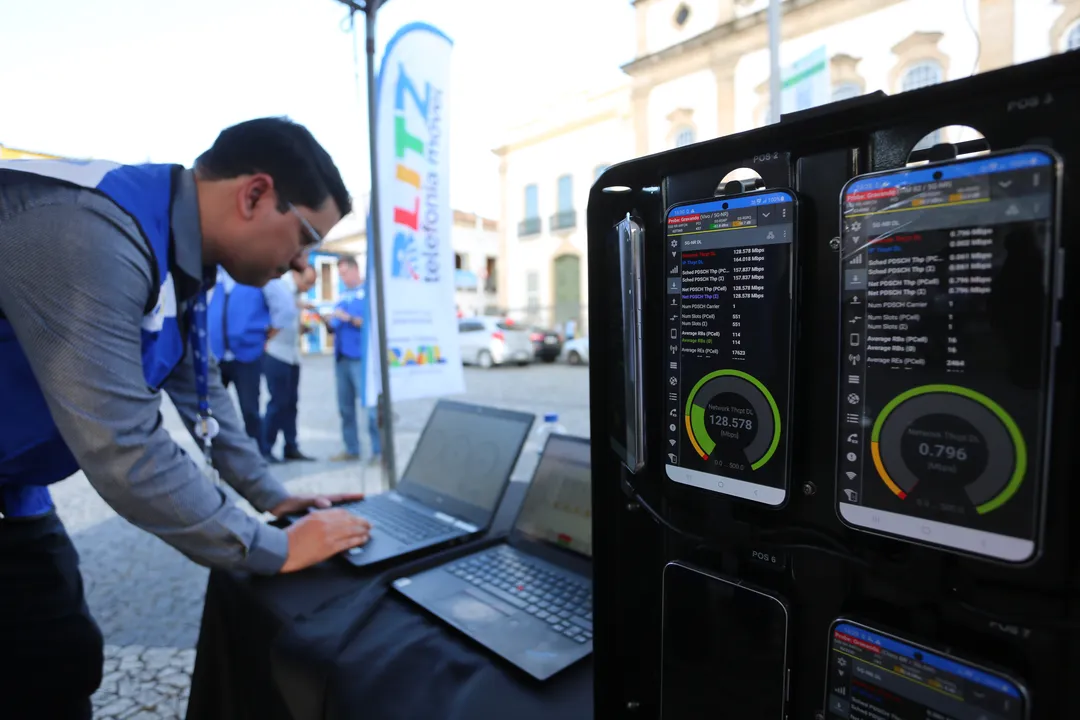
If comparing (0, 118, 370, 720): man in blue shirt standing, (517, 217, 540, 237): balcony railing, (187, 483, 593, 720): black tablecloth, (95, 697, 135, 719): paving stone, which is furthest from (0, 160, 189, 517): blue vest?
(517, 217, 540, 237): balcony railing

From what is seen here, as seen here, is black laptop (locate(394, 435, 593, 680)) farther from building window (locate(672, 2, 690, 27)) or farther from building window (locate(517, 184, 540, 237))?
building window (locate(517, 184, 540, 237))

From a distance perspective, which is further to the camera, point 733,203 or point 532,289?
point 532,289

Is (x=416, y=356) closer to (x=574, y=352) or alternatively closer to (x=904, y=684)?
(x=904, y=684)

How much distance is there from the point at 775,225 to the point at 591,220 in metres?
0.18

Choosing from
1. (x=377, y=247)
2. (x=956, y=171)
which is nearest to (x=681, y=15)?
(x=377, y=247)

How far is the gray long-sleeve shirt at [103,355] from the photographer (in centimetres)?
79

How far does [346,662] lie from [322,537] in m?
0.33

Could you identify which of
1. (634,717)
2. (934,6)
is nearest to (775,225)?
(634,717)

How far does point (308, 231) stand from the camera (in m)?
1.18

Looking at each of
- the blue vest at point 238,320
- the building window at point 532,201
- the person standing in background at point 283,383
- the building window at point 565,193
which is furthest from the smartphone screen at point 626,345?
the building window at point 532,201

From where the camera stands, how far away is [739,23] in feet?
9.07

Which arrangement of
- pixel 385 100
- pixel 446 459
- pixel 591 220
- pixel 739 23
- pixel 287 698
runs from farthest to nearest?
pixel 739 23 < pixel 385 100 < pixel 446 459 < pixel 287 698 < pixel 591 220

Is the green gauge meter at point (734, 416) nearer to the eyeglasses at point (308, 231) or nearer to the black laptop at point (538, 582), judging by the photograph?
the black laptop at point (538, 582)

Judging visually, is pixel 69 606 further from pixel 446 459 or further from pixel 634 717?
pixel 634 717
